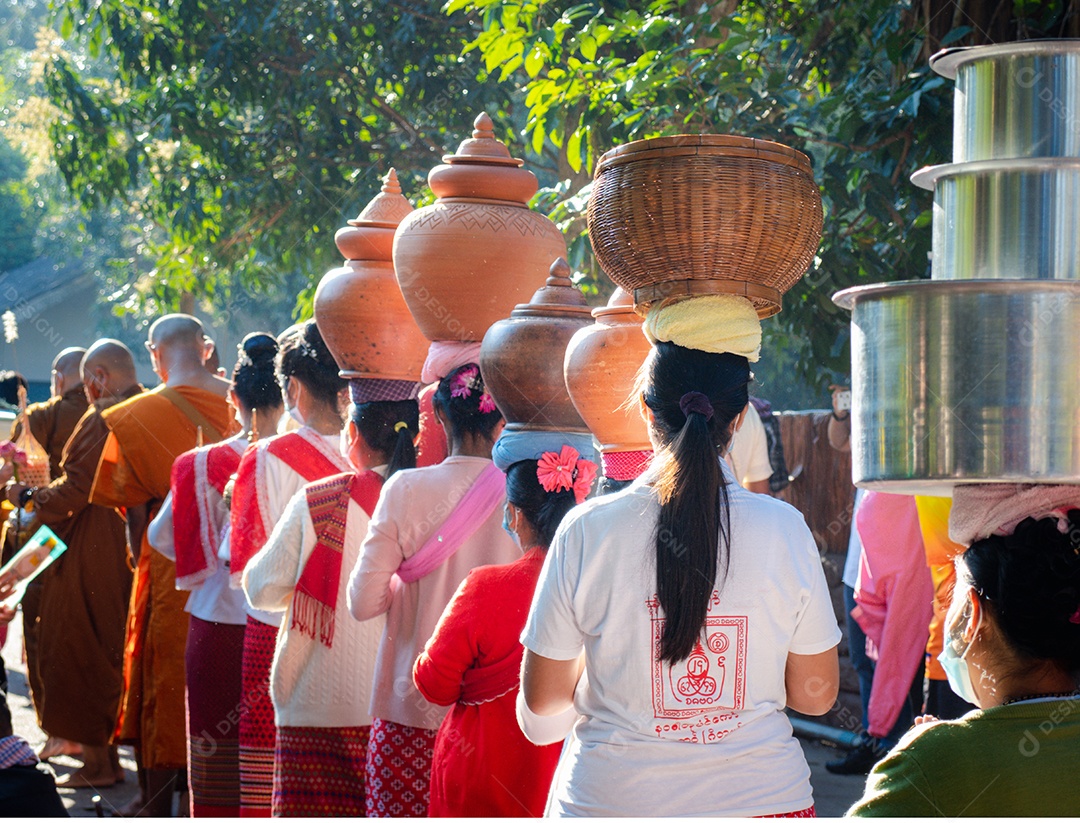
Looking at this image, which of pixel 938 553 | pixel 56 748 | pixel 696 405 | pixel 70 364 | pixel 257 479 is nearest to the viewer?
pixel 696 405

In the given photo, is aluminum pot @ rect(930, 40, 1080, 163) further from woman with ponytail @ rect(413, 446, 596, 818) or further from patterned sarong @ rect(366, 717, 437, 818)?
patterned sarong @ rect(366, 717, 437, 818)

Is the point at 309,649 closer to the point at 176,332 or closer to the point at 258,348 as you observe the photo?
the point at 258,348

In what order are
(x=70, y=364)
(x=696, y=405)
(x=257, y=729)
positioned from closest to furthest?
(x=696, y=405), (x=257, y=729), (x=70, y=364)

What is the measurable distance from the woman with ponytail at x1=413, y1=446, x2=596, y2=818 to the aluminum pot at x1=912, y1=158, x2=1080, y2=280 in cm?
Answer: 105

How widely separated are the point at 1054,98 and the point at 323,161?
8.96 metres

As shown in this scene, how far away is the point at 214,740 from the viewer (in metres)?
4.39

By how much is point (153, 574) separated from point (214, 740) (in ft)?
4.00

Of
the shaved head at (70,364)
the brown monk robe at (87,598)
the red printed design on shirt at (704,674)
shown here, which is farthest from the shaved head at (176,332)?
the red printed design on shirt at (704,674)

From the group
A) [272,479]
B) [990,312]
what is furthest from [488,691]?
[272,479]

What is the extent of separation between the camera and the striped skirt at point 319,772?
11.8 ft

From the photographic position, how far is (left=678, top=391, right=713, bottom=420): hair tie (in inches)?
87.9

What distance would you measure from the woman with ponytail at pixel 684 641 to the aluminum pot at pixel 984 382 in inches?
13.4

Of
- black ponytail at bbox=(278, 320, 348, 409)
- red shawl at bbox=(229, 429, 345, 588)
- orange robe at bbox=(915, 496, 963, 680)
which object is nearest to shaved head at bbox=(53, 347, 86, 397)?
red shawl at bbox=(229, 429, 345, 588)

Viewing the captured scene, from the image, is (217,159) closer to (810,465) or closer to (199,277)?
(199,277)
